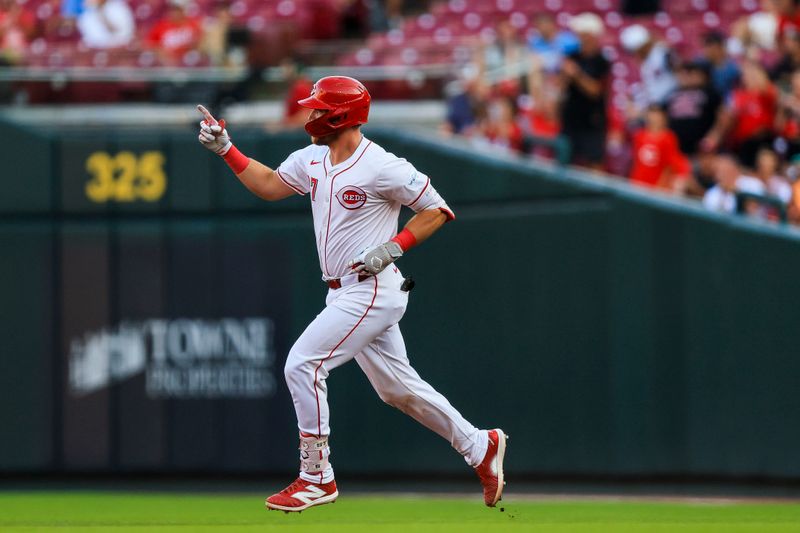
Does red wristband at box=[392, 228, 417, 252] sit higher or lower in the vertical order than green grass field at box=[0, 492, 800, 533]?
higher

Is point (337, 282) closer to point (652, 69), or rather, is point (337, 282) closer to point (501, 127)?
point (501, 127)

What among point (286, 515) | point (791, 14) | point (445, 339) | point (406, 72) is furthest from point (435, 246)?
point (791, 14)

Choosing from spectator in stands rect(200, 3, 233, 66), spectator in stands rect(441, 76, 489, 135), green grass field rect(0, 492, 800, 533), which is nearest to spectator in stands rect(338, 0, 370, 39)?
spectator in stands rect(200, 3, 233, 66)

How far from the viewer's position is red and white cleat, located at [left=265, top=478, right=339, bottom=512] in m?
6.34

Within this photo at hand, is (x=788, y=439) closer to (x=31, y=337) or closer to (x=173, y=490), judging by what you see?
(x=173, y=490)

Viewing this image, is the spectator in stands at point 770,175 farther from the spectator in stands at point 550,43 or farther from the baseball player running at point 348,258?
the baseball player running at point 348,258

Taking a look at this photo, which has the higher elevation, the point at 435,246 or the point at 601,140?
the point at 601,140

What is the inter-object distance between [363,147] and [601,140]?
4.88 meters

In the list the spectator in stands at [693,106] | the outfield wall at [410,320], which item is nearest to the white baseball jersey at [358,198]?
the outfield wall at [410,320]

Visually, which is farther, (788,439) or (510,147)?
(510,147)

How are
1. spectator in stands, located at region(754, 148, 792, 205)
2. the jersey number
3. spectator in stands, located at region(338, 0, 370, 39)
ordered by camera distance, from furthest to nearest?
spectator in stands, located at region(338, 0, 370, 39) < spectator in stands, located at region(754, 148, 792, 205) < the jersey number

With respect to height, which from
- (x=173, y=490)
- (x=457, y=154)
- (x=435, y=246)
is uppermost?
(x=457, y=154)

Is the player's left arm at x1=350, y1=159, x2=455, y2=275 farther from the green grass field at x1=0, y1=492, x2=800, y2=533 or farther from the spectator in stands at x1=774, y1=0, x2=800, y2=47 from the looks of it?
the spectator in stands at x1=774, y1=0, x2=800, y2=47

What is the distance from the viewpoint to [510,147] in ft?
36.1
